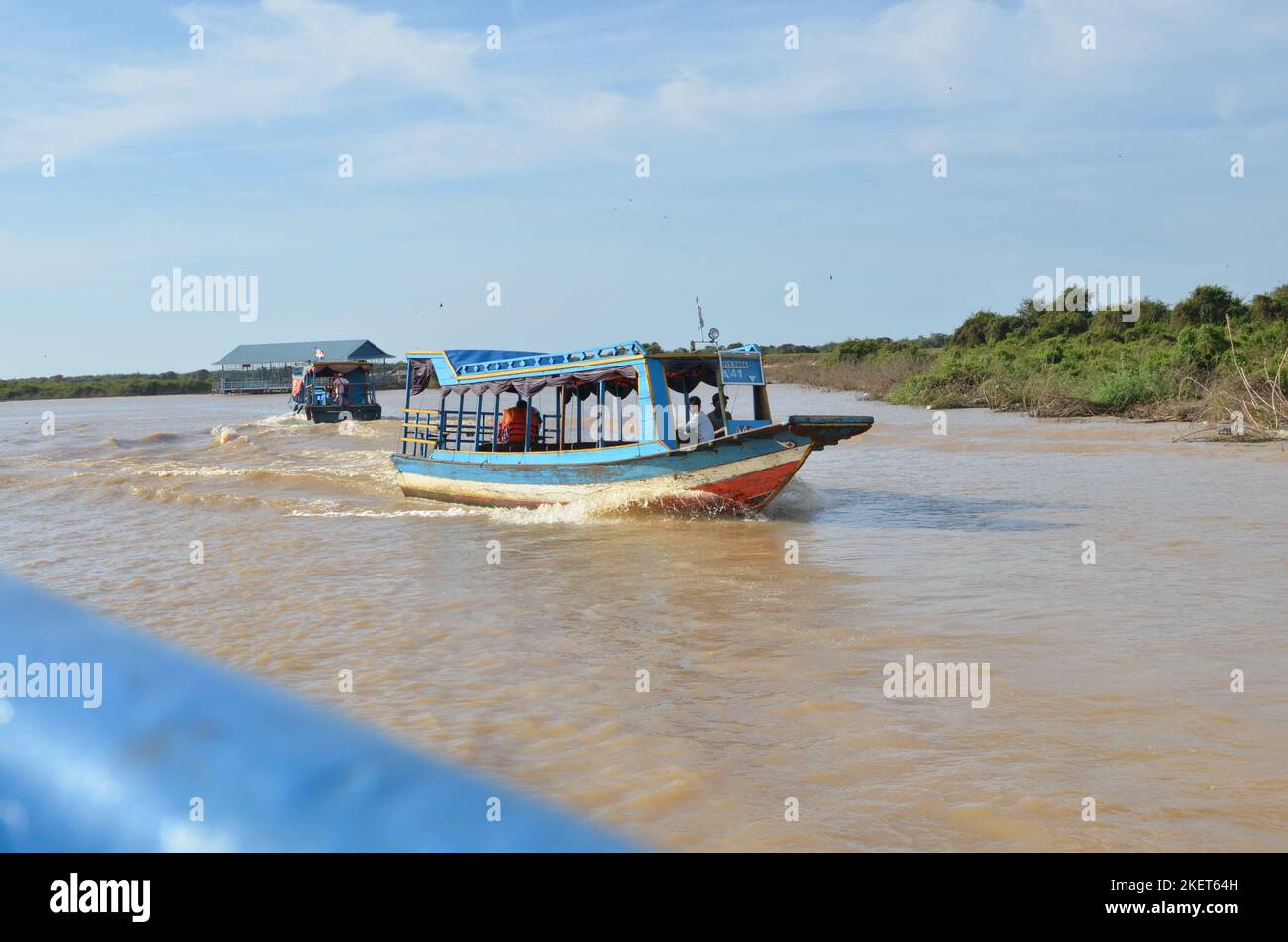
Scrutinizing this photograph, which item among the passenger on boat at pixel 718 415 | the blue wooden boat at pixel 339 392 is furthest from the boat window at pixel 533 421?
the blue wooden boat at pixel 339 392

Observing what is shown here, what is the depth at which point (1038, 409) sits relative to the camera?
97.7 feet

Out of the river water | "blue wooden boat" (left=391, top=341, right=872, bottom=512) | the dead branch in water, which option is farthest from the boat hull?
the dead branch in water

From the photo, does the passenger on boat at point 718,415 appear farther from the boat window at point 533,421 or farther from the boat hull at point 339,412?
the boat hull at point 339,412

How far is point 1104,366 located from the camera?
3194 centimetres

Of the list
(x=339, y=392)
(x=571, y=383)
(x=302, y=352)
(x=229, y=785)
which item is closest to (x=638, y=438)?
(x=571, y=383)

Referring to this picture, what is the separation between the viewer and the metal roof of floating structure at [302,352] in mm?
68750

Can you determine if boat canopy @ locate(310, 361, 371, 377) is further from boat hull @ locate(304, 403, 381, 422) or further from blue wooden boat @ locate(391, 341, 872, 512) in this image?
blue wooden boat @ locate(391, 341, 872, 512)

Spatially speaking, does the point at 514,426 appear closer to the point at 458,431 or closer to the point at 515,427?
the point at 515,427

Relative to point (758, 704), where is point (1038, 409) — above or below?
above

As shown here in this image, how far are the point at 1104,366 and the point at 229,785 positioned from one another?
102 ft
